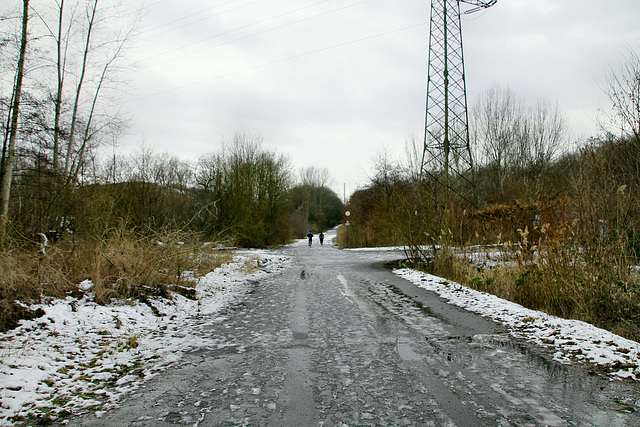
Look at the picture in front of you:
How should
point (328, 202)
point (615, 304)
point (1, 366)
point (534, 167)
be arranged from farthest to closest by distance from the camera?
point (328, 202) < point (534, 167) < point (615, 304) < point (1, 366)

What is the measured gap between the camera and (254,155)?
36719 mm

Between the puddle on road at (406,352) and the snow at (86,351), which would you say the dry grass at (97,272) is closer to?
the snow at (86,351)

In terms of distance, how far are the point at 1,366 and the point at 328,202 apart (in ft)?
298

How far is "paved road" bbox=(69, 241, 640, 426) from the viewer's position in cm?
329

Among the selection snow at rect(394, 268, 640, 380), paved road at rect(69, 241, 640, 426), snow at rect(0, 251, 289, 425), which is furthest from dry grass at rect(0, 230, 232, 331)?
snow at rect(394, 268, 640, 380)

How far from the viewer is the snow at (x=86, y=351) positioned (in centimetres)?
371

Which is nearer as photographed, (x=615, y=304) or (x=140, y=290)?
(x=615, y=304)

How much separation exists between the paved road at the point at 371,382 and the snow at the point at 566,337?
310mm

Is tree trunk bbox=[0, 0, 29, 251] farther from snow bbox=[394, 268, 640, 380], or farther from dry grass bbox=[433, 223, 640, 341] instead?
dry grass bbox=[433, 223, 640, 341]

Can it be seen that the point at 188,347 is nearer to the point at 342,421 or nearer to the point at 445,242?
the point at 342,421

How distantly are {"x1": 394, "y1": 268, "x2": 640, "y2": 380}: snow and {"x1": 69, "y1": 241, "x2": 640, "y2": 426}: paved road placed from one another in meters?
0.31

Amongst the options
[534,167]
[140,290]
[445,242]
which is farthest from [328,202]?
[140,290]

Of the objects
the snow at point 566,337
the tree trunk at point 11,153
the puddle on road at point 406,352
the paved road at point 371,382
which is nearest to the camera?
the paved road at point 371,382

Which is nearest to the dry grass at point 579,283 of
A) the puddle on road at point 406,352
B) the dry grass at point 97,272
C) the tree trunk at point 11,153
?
the puddle on road at point 406,352
